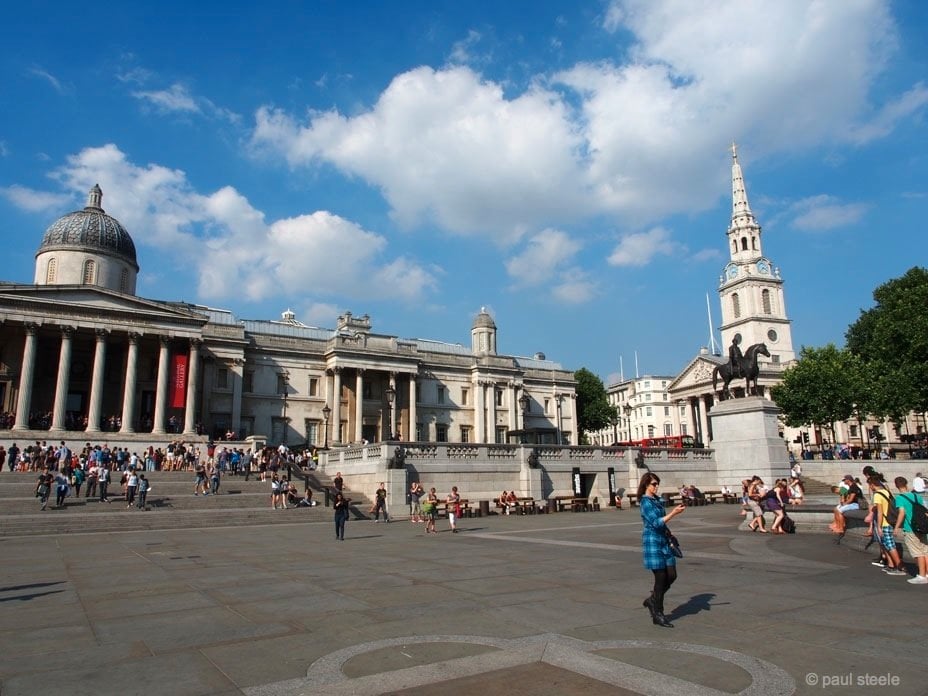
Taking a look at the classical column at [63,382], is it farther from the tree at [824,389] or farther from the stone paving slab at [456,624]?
the tree at [824,389]

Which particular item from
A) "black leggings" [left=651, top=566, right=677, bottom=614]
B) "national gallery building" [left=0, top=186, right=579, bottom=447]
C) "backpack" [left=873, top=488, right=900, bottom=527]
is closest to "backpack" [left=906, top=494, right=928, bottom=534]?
"backpack" [left=873, top=488, right=900, bottom=527]

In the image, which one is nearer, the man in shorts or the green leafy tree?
the man in shorts

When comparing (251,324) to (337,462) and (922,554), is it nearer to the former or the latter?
(337,462)

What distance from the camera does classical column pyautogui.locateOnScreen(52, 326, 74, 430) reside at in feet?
147

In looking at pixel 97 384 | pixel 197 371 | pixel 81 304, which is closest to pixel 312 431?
pixel 197 371

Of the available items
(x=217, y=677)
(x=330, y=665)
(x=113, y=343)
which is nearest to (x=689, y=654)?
(x=330, y=665)

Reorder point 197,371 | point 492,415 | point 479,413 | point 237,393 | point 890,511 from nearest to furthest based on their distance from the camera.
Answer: point 890,511 < point 197,371 < point 237,393 < point 479,413 < point 492,415

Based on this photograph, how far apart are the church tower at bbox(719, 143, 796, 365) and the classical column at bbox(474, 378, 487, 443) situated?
153 ft

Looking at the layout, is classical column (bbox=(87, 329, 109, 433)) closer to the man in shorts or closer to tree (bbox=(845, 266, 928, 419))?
the man in shorts

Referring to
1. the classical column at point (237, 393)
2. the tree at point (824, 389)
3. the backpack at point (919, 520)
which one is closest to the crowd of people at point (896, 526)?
the backpack at point (919, 520)

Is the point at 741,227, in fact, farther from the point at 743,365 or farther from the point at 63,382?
the point at 63,382

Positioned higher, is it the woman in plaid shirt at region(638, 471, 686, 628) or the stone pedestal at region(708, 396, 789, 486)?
the stone pedestal at region(708, 396, 789, 486)

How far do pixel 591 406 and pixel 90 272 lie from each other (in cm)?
6126

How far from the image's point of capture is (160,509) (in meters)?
28.3
